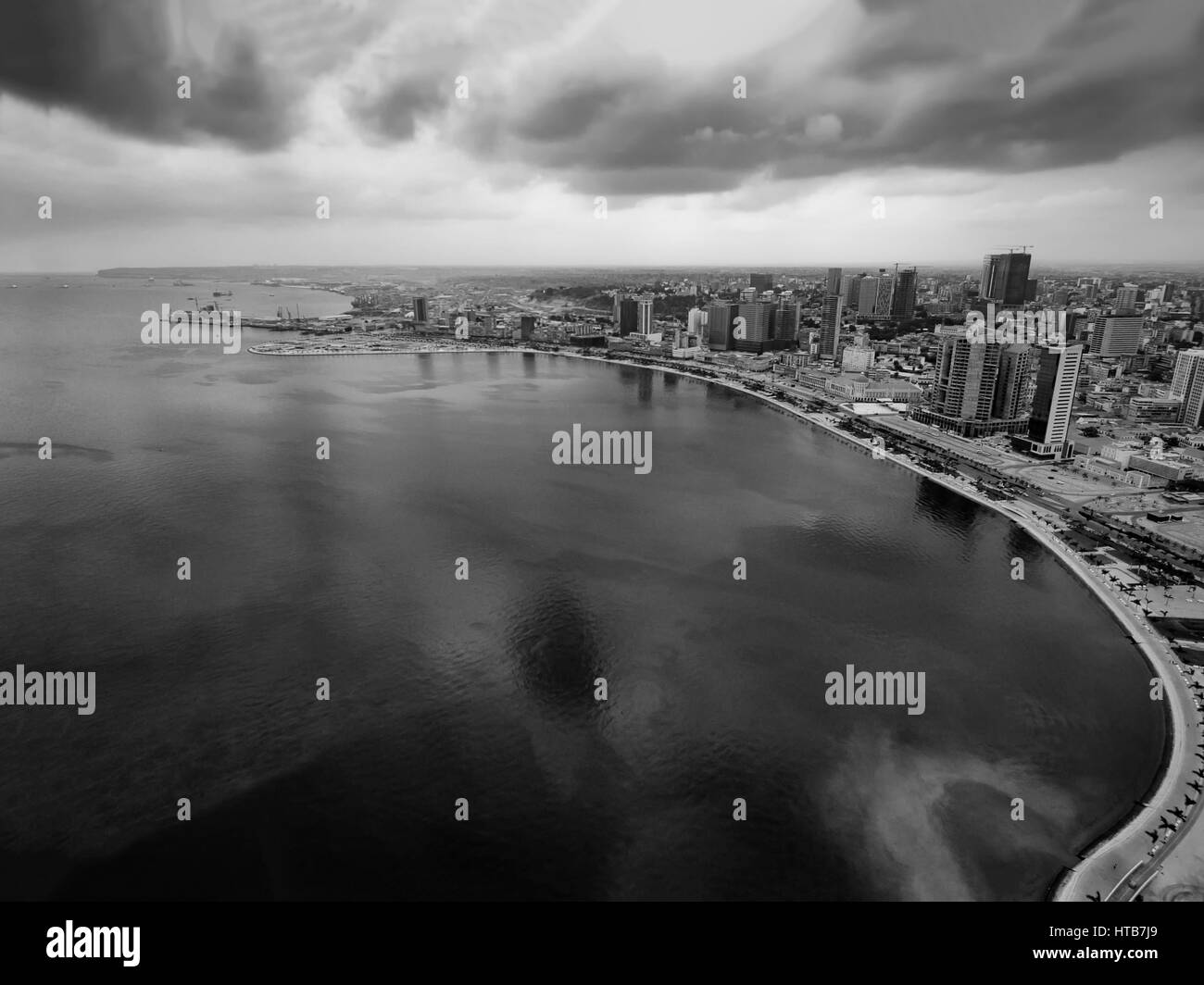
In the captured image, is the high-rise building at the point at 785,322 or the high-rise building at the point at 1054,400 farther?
the high-rise building at the point at 785,322

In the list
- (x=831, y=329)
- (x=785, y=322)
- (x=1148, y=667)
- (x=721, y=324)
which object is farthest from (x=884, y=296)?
(x=1148, y=667)

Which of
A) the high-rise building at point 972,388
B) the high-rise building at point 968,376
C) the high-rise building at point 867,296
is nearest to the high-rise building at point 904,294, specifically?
the high-rise building at point 867,296

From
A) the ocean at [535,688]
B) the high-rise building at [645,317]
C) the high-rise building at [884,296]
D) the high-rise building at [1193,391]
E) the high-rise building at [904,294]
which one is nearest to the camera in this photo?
the ocean at [535,688]

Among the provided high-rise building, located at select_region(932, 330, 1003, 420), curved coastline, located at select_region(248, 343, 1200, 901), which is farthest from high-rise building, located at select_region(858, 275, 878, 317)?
curved coastline, located at select_region(248, 343, 1200, 901)

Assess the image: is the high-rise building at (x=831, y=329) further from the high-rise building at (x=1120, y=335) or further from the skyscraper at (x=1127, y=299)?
the skyscraper at (x=1127, y=299)

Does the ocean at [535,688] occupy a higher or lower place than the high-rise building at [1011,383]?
lower

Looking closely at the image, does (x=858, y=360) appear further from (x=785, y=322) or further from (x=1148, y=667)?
(x=1148, y=667)

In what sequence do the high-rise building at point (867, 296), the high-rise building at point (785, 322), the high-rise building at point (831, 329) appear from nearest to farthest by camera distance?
the high-rise building at point (831, 329)
the high-rise building at point (785, 322)
the high-rise building at point (867, 296)
